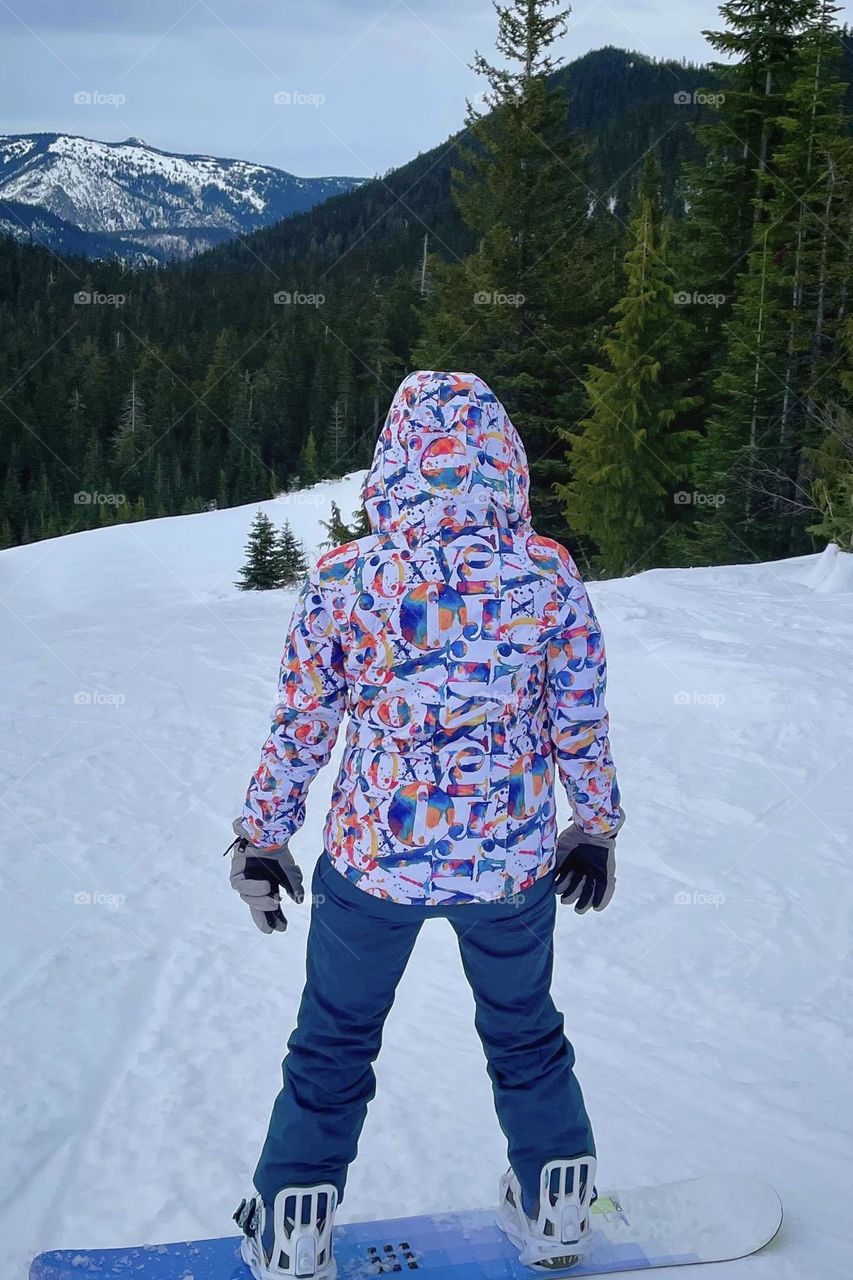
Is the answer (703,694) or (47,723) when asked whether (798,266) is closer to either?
(703,694)

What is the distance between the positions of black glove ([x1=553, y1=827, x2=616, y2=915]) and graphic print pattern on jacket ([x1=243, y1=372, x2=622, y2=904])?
0.19 metres

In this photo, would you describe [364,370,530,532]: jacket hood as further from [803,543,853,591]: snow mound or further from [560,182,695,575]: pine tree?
[560,182,695,575]: pine tree

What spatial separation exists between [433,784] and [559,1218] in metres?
1.00

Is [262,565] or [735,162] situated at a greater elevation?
[735,162]

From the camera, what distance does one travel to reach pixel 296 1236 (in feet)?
5.98

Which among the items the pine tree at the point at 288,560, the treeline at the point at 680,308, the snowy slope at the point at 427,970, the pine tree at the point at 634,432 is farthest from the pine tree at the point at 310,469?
the snowy slope at the point at 427,970

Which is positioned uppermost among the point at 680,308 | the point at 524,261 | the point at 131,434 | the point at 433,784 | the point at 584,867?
the point at 524,261

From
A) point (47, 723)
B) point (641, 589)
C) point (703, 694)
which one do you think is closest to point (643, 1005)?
point (703, 694)

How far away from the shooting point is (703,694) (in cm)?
558

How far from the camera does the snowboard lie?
Result: 6.32 feet

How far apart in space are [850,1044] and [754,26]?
20.6 meters

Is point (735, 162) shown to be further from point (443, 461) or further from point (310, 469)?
point (310, 469)

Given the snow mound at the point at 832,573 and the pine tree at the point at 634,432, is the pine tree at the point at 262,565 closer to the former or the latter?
the pine tree at the point at 634,432

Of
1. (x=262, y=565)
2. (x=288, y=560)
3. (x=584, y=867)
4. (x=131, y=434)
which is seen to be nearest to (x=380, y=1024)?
(x=584, y=867)
